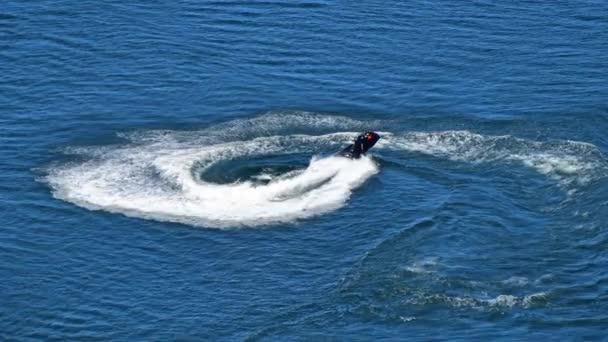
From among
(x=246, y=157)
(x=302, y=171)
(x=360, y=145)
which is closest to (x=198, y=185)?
(x=246, y=157)

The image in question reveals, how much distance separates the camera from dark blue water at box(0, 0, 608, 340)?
8819 centimetres

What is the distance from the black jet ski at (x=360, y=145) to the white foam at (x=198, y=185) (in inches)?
25.1

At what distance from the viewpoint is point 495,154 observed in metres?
111

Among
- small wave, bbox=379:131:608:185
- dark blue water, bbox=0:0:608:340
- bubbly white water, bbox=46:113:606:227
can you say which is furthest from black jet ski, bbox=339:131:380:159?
small wave, bbox=379:131:608:185

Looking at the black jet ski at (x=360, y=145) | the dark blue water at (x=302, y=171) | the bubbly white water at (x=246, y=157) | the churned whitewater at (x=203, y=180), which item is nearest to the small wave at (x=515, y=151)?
the bubbly white water at (x=246, y=157)

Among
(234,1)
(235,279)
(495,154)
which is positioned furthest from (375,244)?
(234,1)

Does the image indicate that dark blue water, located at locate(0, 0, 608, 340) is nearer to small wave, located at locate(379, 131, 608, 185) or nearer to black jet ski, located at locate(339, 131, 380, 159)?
small wave, located at locate(379, 131, 608, 185)

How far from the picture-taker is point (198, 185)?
347 ft

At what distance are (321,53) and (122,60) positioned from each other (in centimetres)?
1898

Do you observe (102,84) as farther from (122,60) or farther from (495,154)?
(495,154)

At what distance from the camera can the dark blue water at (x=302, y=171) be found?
8819cm

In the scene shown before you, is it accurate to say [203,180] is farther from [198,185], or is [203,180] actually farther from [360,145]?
[360,145]

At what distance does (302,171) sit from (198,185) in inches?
338

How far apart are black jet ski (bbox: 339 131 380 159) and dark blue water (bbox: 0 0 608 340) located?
0.83 meters
